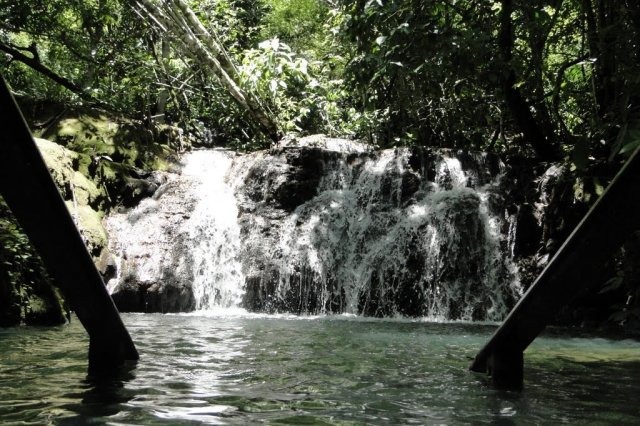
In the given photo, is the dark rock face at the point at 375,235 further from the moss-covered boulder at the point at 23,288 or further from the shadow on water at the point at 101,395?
the shadow on water at the point at 101,395

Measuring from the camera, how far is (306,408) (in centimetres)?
294

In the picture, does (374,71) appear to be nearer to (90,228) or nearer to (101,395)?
(101,395)

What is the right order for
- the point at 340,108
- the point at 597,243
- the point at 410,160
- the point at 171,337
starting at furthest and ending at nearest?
the point at 340,108, the point at 410,160, the point at 171,337, the point at 597,243

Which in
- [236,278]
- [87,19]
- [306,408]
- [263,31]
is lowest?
[306,408]

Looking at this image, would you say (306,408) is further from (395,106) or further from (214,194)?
(395,106)

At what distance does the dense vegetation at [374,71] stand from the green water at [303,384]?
7.64 feet

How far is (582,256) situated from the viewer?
8.43ft

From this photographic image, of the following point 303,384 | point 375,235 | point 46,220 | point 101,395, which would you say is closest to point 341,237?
point 375,235

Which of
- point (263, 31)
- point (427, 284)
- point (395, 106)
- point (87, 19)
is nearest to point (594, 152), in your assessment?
point (427, 284)

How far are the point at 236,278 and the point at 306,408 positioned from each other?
8453mm

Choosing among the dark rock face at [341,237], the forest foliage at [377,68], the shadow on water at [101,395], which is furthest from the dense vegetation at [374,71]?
the shadow on water at [101,395]

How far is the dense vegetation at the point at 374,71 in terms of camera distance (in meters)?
6.02

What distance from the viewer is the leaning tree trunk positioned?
12.9 meters

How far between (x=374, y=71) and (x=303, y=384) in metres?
3.68
